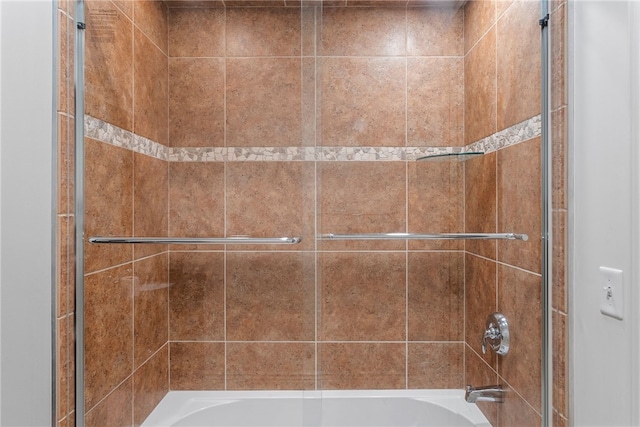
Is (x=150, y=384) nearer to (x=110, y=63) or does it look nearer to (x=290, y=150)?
(x=290, y=150)

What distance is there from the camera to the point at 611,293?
936mm

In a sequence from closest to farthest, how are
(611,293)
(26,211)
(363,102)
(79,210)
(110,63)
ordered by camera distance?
1. (611,293)
2. (26,211)
3. (79,210)
4. (110,63)
5. (363,102)

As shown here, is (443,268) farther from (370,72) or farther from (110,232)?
(110,232)

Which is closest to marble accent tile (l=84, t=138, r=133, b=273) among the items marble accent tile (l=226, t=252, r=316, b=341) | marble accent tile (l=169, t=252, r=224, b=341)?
marble accent tile (l=169, t=252, r=224, b=341)

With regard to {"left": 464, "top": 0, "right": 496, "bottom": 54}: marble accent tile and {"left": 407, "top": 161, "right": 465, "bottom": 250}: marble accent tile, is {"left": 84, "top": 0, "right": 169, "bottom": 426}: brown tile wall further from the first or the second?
{"left": 464, "top": 0, "right": 496, "bottom": 54}: marble accent tile

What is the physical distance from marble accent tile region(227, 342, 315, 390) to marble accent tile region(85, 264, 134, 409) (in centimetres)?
33

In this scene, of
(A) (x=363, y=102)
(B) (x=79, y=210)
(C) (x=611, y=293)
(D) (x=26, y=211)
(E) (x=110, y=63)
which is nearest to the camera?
(C) (x=611, y=293)

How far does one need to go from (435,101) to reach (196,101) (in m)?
0.80

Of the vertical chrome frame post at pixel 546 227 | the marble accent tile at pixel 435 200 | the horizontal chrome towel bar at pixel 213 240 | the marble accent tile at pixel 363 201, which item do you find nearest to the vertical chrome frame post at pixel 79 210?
the horizontal chrome towel bar at pixel 213 240

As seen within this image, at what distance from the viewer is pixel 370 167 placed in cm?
139

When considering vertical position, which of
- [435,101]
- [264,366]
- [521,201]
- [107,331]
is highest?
[435,101]

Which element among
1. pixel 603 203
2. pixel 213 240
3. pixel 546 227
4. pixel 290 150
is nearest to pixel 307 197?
pixel 290 150

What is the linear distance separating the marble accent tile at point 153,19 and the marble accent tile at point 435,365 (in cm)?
132

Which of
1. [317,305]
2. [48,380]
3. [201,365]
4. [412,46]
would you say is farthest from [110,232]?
[412,46]
